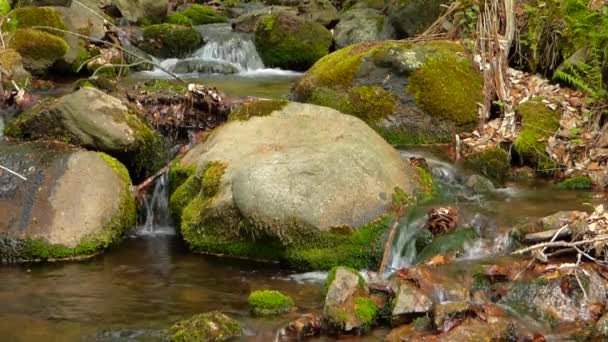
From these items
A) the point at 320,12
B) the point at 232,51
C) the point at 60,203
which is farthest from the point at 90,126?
the point at 320,12

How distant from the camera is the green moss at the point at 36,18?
48.3 ft

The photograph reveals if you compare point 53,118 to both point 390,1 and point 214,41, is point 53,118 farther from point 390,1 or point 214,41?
point 390,1

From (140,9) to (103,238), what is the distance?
13.1 metres

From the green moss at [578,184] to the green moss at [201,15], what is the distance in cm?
1344

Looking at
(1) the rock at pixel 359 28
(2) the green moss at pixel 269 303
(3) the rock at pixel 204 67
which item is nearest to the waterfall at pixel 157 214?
(2) the green moss at pixel 269 303

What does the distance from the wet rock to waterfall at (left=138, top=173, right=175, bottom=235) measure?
3.22m

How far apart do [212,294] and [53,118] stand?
10.8ft

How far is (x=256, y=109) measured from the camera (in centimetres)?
928

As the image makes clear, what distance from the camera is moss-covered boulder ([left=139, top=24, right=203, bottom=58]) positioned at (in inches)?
683

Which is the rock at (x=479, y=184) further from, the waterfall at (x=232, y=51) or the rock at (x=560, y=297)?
the waterfall at (x=232, y=51)

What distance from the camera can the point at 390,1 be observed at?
17969 millimetres

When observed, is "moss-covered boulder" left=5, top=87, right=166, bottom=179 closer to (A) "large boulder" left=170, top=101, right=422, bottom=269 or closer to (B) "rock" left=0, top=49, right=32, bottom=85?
(A) "large boulder" left=170, top=101, right=422, bottom=269

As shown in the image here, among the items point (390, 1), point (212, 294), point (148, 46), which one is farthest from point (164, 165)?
point (390, 1)

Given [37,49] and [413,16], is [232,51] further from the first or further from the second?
[37,49]
